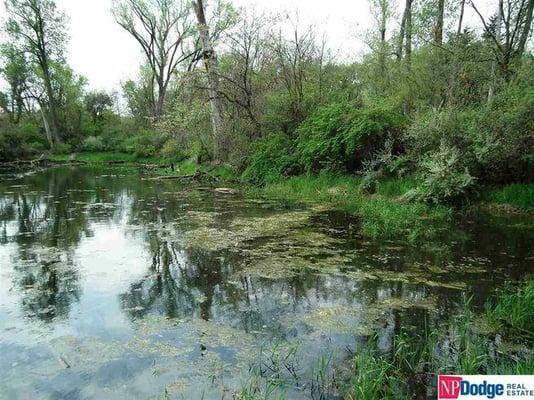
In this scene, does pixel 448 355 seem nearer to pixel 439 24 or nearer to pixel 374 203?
pixel 374 203

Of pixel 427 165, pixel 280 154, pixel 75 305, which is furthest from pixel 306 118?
pixel 75 305

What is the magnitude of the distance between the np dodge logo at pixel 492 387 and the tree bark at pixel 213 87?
55.0 ft

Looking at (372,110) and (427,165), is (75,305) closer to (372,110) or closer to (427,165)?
(427,165)

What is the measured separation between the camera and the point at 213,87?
18.9 metres

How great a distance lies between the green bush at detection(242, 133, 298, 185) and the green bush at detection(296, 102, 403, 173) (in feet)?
2.47

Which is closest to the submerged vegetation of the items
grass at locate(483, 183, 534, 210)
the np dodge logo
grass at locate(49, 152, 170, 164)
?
the np dodge logo

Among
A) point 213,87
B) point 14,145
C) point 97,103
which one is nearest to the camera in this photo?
point 213,87

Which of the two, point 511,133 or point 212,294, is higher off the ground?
point 511,133

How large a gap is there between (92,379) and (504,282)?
19.2 feet

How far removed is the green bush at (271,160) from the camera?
1675 cm

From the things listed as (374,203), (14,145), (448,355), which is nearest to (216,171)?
(374,203)

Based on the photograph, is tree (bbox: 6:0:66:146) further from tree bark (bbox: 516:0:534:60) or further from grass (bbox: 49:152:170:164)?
tree bark (bbox: 516:0:534:60)

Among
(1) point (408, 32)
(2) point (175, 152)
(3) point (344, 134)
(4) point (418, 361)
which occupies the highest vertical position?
(1) point (408, 32)

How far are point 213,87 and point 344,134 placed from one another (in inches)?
305
